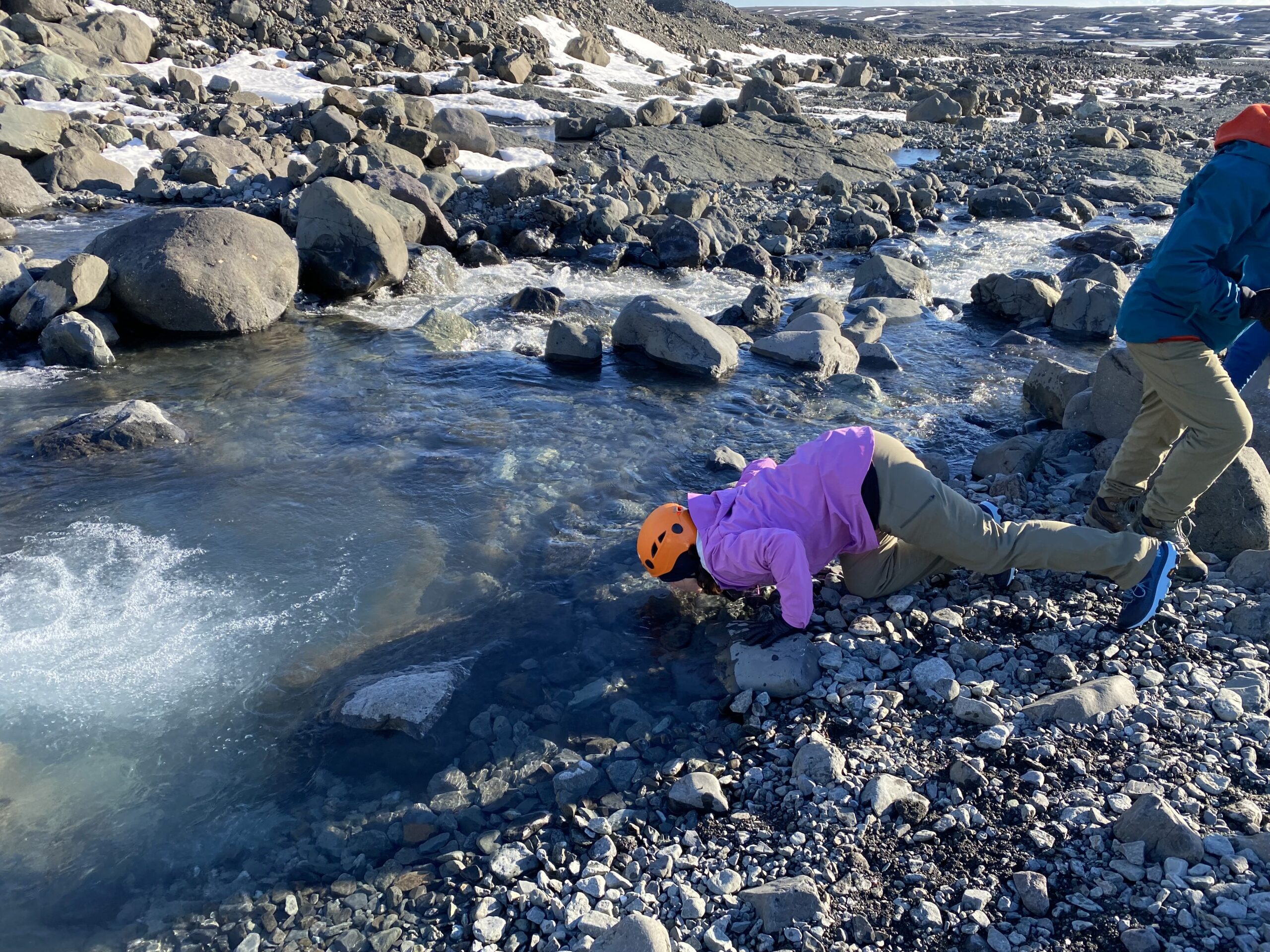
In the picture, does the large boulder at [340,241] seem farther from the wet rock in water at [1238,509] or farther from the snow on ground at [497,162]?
the wet rock in water at [1238,509]

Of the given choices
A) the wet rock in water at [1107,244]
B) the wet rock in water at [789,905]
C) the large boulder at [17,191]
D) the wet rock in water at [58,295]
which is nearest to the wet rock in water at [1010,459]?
the wet rock in water at [789,905]

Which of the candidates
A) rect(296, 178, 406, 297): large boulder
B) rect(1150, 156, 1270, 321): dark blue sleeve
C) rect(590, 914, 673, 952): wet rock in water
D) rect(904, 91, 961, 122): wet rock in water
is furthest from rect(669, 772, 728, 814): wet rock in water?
rect(904, 91, 961, 122): wet rock in water

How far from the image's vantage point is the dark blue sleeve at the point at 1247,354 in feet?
16.5

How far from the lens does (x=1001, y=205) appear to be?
16.0 m

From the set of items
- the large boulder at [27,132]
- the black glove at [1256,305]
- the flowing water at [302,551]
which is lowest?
the flowing water at [302,551]

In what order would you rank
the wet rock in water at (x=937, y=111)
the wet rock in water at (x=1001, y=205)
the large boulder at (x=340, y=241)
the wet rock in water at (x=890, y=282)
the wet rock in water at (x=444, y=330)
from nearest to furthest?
the wet rock in water at (x=444, y=330) → the large boulder at (x=340, y=241) → the wet rock in water at (x=890, y=282) → the wet rock in water at (x=1001, y=205) → the wet rock in water at (x=937, y=111)

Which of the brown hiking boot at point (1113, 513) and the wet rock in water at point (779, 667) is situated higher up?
the brown hiking boot at point (1113, 513)

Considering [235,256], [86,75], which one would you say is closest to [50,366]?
[235,256]

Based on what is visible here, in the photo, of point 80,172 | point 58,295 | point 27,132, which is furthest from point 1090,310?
point 27,132

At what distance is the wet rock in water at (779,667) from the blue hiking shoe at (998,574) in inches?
44.2

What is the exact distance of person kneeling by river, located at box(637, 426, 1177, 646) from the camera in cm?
450

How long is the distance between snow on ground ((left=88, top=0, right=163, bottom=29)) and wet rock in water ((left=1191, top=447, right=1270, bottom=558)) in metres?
27.3

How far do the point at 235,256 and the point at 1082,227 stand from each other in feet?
44.4

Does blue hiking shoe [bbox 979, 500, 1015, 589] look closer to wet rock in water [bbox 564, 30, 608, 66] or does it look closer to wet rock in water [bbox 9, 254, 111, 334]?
wet rock in water [bbox 9, 254, 111, 334]
